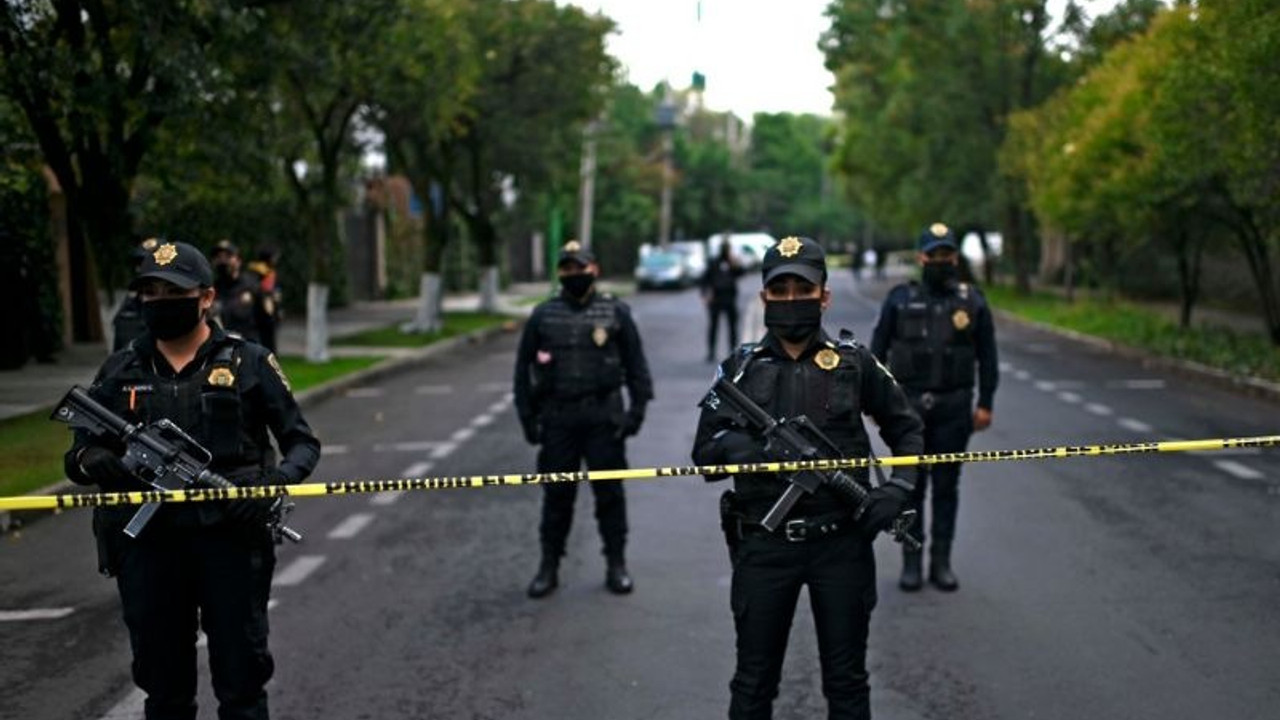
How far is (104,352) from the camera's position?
1892cm

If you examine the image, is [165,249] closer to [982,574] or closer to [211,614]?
[211,614]

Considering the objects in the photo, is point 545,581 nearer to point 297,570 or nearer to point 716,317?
point 297,570

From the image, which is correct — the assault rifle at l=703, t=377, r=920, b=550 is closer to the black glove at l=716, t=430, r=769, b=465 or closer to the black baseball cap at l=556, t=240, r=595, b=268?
the black glove at l=716, t=430, r=769, b=465

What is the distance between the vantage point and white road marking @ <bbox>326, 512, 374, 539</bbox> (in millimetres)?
8219

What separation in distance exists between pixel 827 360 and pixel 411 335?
2022cm

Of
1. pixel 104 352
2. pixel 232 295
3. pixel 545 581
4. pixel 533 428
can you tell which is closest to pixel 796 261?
pixel 533 428

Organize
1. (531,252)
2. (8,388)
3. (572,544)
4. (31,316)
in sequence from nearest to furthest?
(572,544)
(8,388)
(31,316)
(531,252)

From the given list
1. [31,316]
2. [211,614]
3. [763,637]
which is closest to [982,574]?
[763,637]

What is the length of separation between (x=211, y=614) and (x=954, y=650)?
10.6 feet

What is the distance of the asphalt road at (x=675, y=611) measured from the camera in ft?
17.1

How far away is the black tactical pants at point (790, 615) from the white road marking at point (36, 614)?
3.96 m

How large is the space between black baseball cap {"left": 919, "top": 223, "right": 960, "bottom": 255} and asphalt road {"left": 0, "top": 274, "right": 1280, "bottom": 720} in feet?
5.71

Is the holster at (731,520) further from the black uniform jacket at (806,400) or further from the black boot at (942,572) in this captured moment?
the black boot at (942,572)

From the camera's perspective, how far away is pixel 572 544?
26.2ft
